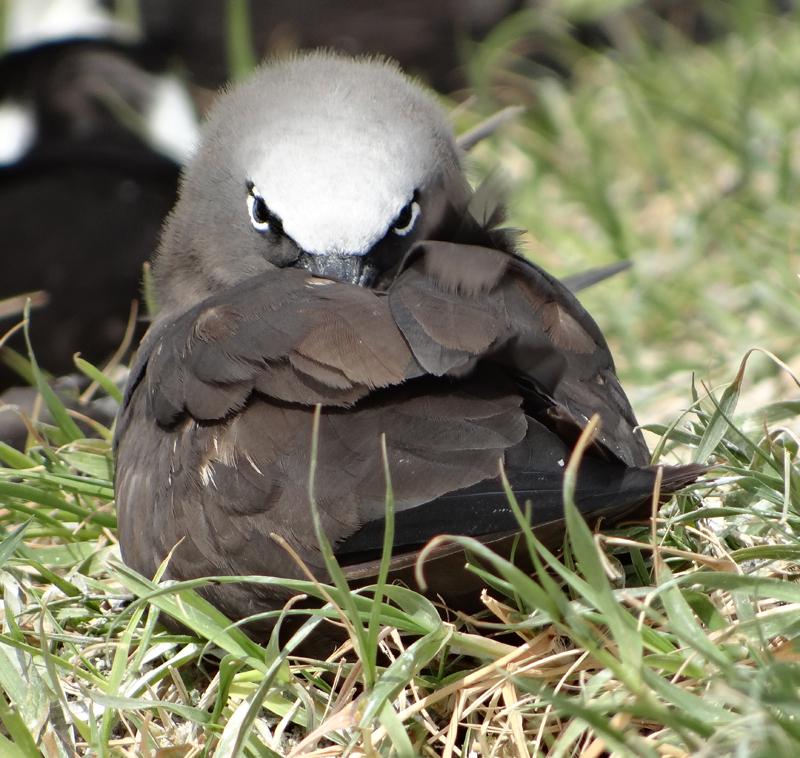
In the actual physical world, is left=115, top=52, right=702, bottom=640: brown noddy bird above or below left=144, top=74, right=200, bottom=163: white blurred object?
above

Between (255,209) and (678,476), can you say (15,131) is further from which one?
(678,476)

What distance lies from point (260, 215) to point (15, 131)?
3.60m

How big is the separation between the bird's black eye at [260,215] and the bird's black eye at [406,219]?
332mm

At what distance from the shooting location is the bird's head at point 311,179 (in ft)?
9.11

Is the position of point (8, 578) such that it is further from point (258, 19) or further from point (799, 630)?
→ point (258, 19)

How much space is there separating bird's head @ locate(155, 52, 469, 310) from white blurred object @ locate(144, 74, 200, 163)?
8.44ft

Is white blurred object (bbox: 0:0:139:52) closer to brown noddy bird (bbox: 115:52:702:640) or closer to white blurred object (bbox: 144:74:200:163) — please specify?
white blurred object (bbox: 144:74:200:163)

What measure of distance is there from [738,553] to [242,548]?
0.94 m

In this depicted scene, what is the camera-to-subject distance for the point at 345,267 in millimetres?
2693

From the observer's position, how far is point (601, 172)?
16.2 feet

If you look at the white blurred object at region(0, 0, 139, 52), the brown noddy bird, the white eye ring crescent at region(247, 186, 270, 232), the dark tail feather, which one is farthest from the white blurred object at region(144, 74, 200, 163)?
the dark tail feather

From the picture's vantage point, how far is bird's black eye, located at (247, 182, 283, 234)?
9.70 ft

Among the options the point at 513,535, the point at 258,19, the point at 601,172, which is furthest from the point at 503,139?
the point at 513,535

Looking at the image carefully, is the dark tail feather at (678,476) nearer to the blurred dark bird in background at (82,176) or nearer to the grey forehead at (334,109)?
the grey forehead at (334,109)
